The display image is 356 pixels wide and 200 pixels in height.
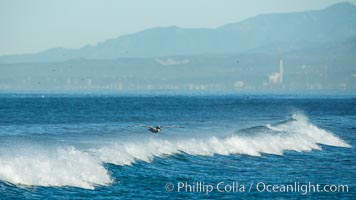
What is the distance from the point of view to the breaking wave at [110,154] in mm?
33500

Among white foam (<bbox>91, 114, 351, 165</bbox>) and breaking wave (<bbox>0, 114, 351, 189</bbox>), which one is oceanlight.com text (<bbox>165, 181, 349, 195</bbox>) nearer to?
breaking wave (<bbox>0, 114, 351, 189</bbox>)

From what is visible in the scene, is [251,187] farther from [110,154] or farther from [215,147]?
[215,147]

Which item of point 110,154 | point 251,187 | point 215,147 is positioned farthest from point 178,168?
point 215,147

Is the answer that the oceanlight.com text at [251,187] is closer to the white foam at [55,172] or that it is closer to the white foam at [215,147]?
the white foam at [55,172]

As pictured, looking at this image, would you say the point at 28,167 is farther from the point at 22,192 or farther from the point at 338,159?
the point at 338,159

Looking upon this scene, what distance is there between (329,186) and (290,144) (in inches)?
745

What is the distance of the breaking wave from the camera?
33.5m

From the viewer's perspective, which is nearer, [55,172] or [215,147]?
[55,172]

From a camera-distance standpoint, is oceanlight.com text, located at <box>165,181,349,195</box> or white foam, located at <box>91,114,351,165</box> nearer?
oceanlight.com text, located at <box>165,181,349,195</box>

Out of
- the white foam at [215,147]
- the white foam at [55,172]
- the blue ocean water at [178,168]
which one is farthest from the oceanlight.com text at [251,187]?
the white foam at [215,147]

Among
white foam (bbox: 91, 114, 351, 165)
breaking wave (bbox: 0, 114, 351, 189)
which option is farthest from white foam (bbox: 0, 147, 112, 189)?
white foam (bbox: 91, 114, 351, 165)

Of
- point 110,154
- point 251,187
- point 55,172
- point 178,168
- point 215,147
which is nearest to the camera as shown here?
point 55,172

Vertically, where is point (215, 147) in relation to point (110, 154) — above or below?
below

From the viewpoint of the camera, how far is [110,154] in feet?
138
